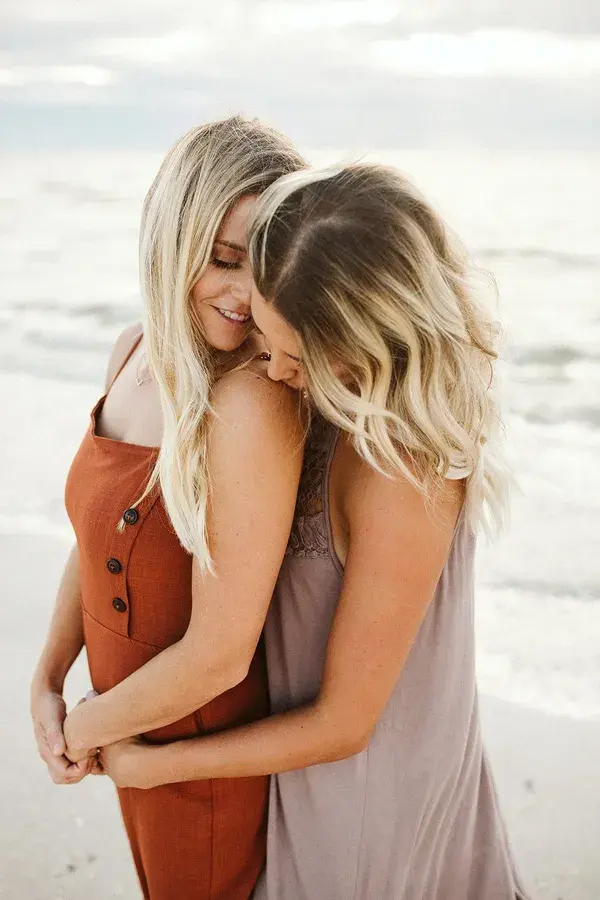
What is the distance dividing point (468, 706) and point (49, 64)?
1492 centimetres

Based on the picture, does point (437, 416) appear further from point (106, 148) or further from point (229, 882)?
point (106, 148)

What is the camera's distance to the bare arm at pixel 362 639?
1332 millimetres

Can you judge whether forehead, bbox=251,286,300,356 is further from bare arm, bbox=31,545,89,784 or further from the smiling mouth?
bare arm, bbox=31,545,89,784

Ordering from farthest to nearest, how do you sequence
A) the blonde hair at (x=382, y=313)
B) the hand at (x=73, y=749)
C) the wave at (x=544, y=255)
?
the wave at (x=544, y=255), the hand at (x=73, y=749), the blonde hair at (x=382, y=313)

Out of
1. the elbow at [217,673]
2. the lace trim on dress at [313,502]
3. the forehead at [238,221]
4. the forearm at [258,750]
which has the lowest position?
the forearm at [258,750]

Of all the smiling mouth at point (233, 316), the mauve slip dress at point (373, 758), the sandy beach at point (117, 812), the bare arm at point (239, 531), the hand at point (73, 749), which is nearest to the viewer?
the bare arm at point (239, 531)

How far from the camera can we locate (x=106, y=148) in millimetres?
15281

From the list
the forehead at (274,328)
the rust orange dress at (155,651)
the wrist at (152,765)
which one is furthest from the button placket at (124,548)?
the forehead at (274,328)

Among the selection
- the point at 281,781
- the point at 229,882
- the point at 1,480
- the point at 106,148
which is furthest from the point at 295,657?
the point at 106,148

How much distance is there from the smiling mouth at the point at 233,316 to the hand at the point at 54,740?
2.82ft

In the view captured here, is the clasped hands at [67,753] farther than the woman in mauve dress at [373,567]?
Yes

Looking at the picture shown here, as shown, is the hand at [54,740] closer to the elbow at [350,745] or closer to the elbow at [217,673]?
the elbow at [217,673]

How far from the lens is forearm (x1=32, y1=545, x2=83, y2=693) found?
1952 millimetres

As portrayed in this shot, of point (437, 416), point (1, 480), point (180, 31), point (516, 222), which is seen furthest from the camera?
point (180, 31)
